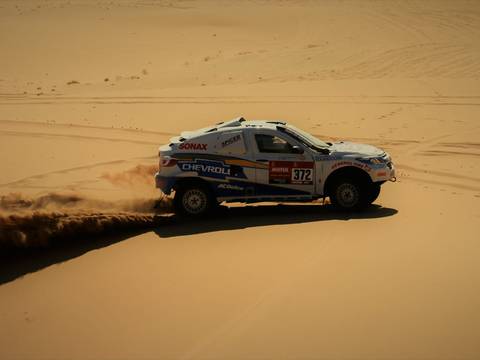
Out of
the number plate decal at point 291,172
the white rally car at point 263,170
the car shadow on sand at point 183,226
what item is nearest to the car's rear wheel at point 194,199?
the white rally car at point 263,170

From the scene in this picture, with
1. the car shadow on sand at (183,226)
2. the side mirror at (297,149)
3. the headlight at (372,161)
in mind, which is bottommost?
the car shadow on sand at (183,226)

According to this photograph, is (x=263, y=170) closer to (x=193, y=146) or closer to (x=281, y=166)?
(x=281, y=166)

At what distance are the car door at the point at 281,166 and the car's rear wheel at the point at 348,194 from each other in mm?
415

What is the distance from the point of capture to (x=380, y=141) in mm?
17922

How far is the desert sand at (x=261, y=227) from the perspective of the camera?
7340mm

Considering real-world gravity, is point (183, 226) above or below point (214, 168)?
below

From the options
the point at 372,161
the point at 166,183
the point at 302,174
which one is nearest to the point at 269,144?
the point at 302,174

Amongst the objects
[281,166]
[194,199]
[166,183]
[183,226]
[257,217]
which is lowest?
[183,226]

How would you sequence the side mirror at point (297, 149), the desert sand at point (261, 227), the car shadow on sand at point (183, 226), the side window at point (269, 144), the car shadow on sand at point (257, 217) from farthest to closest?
the side window at point (269, 144) → the side mirror at point (297, 149) → the car shadow on sand at point (257, 217) → the car shadow on sand at point (183, 226) → the desert sand at point (261, 227)

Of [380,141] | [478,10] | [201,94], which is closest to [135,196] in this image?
[380,141]

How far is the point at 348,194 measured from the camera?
11.2 meters

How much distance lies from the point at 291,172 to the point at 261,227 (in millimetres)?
1182

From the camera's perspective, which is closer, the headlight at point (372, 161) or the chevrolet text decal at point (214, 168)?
the headlight at point (372, 161)

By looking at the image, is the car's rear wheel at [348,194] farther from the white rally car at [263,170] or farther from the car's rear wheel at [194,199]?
the car's rear wheel at [194,199]
